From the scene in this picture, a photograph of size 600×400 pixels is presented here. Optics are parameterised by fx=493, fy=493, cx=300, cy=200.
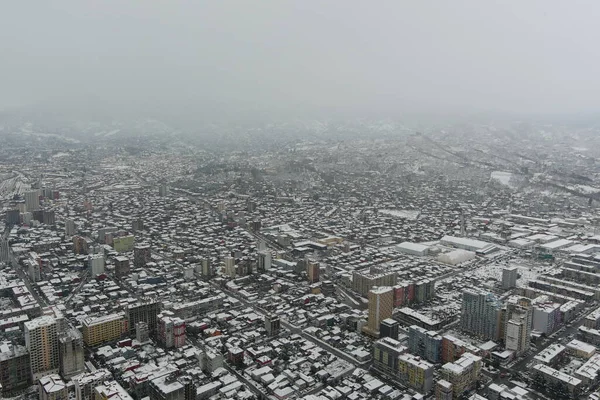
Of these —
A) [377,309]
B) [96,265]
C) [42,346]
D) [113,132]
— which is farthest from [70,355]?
[113,132]

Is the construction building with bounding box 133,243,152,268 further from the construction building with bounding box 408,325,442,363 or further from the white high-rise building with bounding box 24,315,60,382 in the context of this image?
the construction building with bounding box 408,325,442,363

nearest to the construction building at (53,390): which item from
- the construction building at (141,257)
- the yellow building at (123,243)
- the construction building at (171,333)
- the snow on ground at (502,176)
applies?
the construction building at (171,333)

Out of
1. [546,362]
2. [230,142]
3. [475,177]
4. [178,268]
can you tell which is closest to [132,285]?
[178,268]

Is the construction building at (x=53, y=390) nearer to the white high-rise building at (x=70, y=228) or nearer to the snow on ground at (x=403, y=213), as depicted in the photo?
the white high-rise building at (x=70, y=228)

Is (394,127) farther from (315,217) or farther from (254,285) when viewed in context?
(254,285)

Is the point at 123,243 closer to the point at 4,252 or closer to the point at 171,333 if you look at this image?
the point at 4,252
